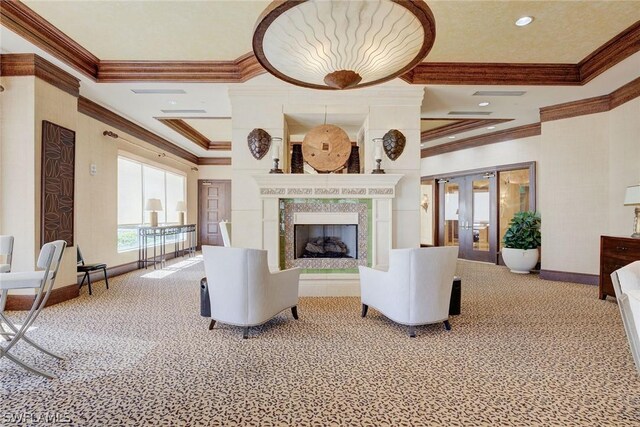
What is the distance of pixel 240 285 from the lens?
9.84 feet

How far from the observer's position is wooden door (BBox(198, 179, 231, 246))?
1025 centimetres

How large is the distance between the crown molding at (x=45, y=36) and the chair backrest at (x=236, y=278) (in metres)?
3.03

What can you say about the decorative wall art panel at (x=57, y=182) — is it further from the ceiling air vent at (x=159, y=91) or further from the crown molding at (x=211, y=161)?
the crown molding at (x=211, y=161)

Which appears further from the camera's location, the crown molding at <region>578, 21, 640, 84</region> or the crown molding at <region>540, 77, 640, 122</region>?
the crown molding at <region>540, 77, 640, 122</region>

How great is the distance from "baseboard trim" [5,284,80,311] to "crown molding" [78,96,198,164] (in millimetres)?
2763

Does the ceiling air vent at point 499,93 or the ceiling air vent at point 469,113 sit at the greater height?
the ceiling air vent at point 499,93

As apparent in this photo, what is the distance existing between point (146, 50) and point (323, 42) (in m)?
3.21

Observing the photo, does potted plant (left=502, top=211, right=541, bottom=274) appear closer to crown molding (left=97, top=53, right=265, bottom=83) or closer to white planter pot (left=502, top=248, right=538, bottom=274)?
white planter pot (left=502, top=248, right=538, bottom=274)

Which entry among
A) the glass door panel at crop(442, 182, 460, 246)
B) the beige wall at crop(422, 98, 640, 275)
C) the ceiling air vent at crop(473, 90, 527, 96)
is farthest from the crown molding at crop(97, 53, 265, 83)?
the glass door panel at crop(442, 182, 460, 246)

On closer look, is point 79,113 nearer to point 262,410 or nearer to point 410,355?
point 262,410

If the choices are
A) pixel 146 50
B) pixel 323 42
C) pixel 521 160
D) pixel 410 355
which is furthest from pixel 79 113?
pixel 521 160

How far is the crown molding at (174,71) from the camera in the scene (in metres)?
4.50

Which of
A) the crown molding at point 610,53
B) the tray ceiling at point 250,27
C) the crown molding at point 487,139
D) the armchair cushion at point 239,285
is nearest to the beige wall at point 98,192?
the tray ceiling at point 250,27

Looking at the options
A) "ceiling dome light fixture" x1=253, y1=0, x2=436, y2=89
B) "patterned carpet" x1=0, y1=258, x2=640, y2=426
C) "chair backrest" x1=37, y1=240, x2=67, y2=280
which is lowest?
"patterned carpet" x1=0, y1=258, x2=640, y2=426
